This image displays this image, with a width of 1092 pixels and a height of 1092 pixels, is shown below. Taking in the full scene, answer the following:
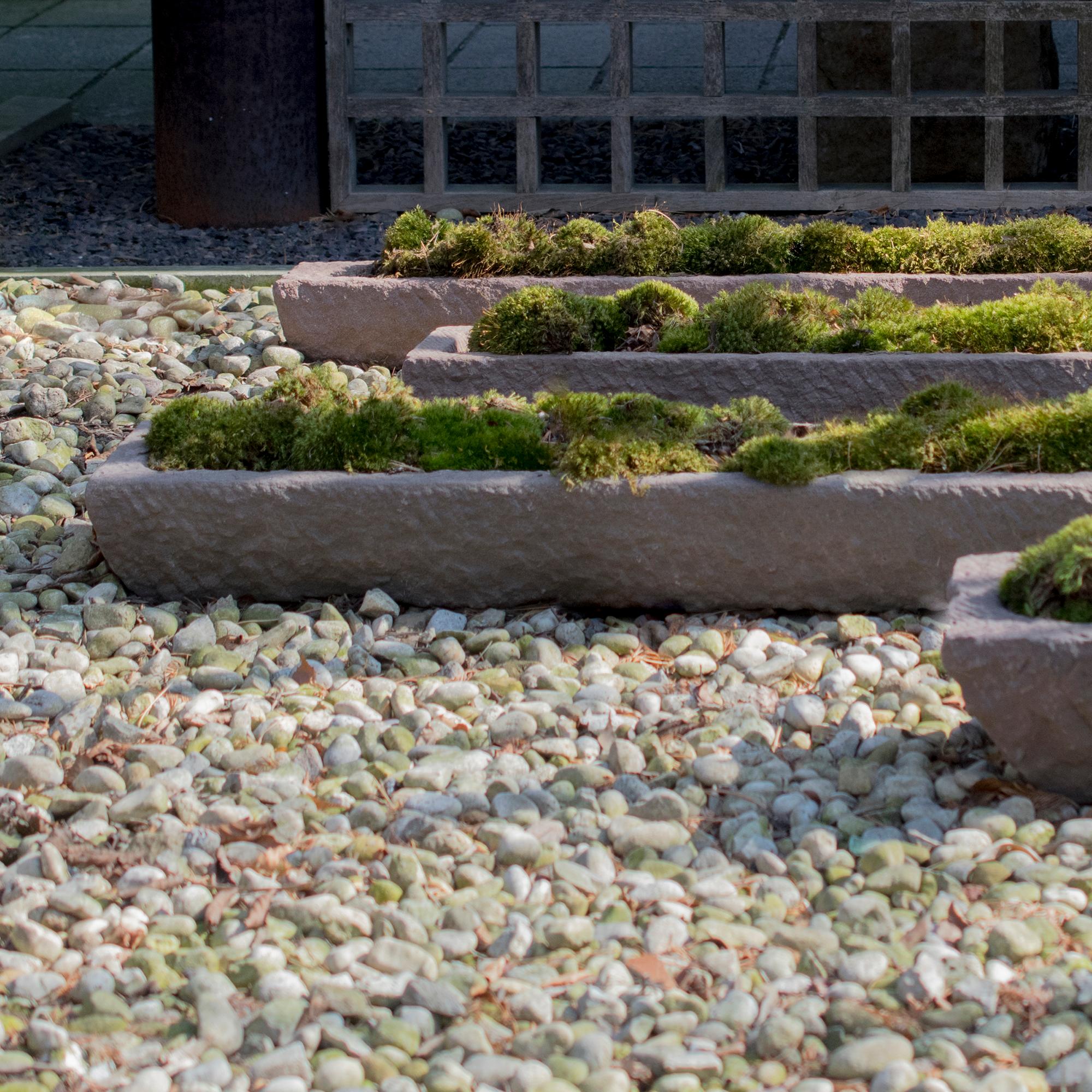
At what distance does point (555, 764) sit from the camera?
3381mm

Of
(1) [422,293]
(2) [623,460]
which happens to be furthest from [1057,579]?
(1) [422,293]

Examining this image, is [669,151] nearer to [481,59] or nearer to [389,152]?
[389,152]

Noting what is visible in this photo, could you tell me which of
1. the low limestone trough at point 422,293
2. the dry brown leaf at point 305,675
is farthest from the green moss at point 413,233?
the dry brown leaf at point 305,675

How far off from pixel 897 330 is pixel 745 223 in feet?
3.51

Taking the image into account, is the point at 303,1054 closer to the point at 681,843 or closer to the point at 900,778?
the point at 681,843

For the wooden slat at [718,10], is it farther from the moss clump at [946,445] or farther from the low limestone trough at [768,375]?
the moss clump at [946,445]

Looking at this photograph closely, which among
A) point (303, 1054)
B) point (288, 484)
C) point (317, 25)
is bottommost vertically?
point (303, 1054)

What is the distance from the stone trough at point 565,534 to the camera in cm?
395

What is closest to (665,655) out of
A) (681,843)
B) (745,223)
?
(681,843)

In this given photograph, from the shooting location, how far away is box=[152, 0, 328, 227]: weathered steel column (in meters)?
7.55

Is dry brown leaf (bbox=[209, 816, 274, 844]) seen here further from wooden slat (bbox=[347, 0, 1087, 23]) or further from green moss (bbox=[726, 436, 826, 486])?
wooden slat (bbox=[347, 0, 1087, 23])

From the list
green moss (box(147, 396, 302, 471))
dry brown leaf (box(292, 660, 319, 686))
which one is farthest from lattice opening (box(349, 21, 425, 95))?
dry brown leaf (box(292, 660, 319, 686))

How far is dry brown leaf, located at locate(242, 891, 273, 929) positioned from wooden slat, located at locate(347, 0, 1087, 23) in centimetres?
586

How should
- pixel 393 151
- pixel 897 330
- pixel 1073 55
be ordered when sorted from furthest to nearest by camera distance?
pixel 1073 55
pixel 393 151
pixel 897 330
